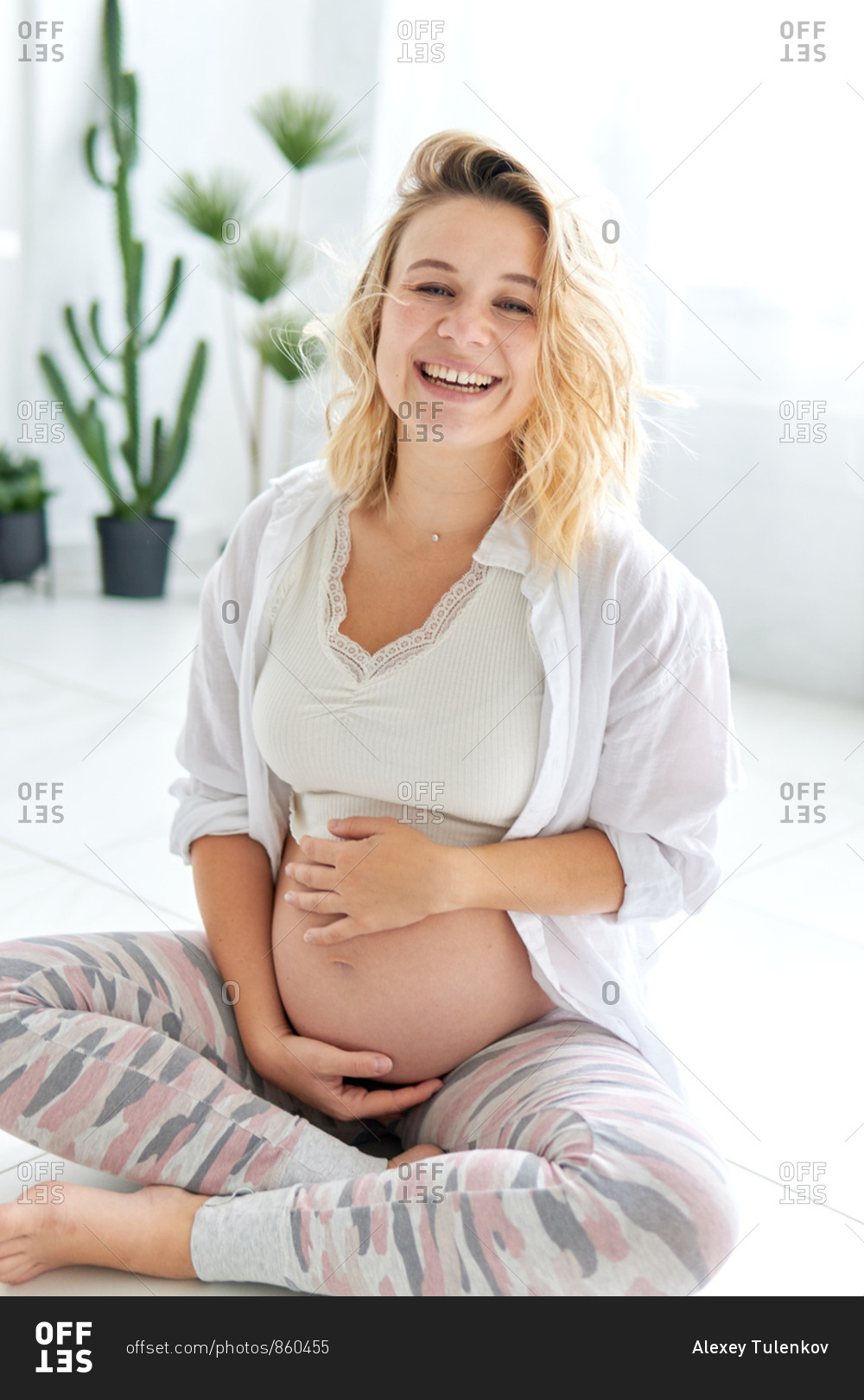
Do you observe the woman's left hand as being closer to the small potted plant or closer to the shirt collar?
the shirt collar

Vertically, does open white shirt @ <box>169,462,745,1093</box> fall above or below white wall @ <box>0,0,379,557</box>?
below

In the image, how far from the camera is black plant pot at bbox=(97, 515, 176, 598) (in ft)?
11.8

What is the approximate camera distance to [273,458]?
4.13 m

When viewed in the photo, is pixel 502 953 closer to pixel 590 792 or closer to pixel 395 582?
pixel 590 792

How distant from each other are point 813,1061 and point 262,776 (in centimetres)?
75

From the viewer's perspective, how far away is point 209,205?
3.48 metres

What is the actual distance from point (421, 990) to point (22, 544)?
2689 millimetres

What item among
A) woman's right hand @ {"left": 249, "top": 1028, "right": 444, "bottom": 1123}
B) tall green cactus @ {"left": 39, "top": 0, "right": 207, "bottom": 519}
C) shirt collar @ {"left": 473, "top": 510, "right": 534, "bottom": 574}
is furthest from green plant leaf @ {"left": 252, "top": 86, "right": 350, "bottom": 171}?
woman's right hand @ {"left": 249, "top": 1028, "right": 444, "bottom": 1123}
